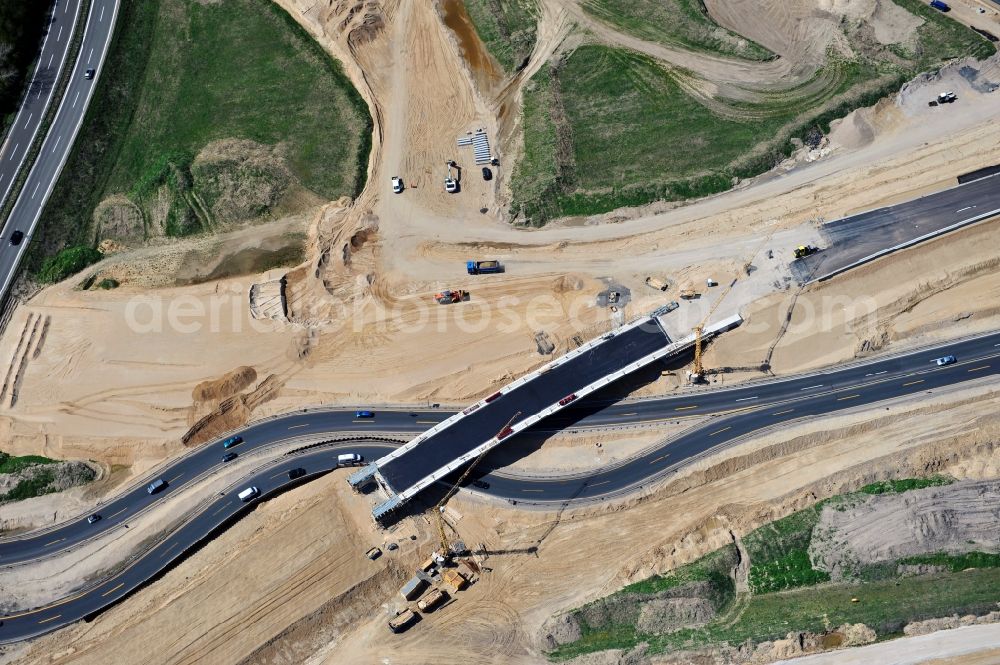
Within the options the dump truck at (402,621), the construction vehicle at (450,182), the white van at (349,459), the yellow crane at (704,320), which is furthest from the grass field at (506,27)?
the dump truck at (402,621)

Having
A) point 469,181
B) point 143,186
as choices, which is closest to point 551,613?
point 469,181

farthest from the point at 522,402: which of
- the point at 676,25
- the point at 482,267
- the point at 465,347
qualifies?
the point at 676,25

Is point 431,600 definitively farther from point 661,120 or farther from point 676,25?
point 676,25

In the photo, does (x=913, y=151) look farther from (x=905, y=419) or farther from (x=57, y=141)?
(x=57, y=141)

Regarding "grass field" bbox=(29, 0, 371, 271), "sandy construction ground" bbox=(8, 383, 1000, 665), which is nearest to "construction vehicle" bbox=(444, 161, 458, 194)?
"grass field" bbox=(29, 0, 371, 271)

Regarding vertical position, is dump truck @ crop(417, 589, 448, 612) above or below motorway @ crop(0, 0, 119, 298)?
below

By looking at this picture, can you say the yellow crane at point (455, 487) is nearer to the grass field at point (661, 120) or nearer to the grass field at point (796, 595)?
the grass field at point (796, 595)

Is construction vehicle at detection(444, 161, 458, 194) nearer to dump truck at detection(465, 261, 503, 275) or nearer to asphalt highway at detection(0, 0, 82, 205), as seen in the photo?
dump truck at detection(465, 261, 503, 275)
